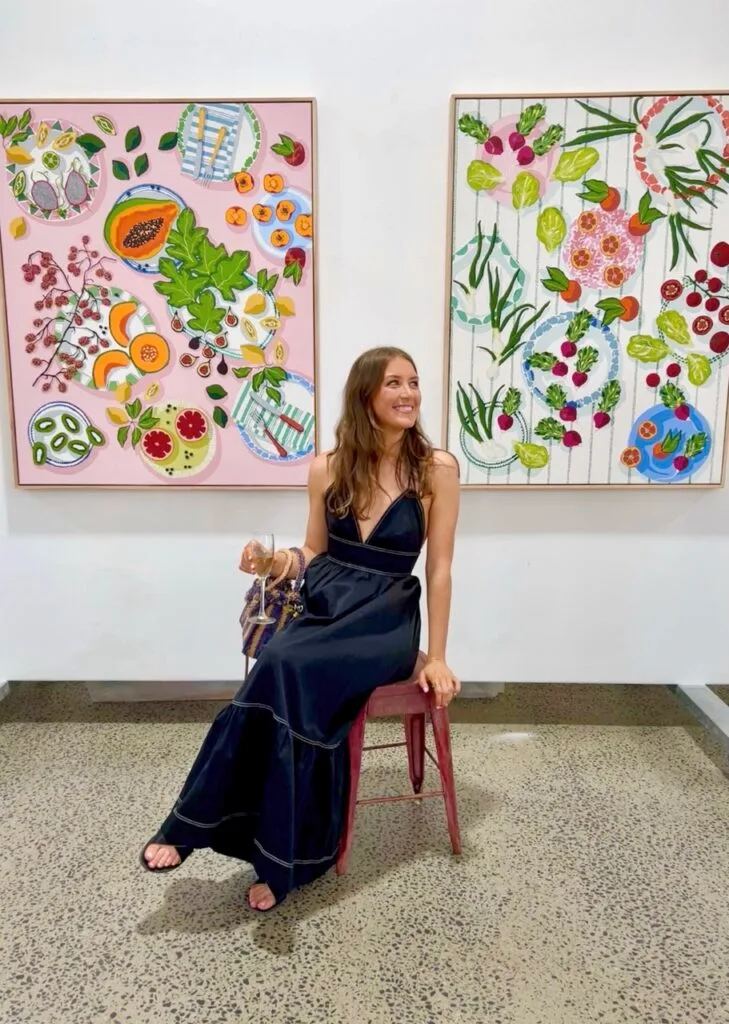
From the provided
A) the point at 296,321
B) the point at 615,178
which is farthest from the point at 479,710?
the point at 615,178

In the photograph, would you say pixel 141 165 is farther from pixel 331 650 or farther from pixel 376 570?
pixel 331 650

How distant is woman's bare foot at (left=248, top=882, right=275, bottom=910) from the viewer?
1530mm

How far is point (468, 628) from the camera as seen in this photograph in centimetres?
237

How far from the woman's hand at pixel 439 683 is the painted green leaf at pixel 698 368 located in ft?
4.01

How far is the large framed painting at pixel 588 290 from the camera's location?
6.73ft

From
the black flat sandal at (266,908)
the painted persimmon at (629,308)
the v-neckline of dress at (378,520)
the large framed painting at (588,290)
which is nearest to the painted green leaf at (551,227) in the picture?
the large framed painting at (588,290)

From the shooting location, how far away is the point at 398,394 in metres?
1.70

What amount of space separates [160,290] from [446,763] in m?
1.57

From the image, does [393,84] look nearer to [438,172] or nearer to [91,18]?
[438,172]

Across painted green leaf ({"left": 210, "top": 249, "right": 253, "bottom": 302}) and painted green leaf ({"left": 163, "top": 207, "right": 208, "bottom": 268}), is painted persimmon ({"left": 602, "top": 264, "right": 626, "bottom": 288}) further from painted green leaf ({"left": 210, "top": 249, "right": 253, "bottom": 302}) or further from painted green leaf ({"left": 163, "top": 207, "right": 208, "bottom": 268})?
painted green leaf ({"left": 163, "top": 207, "right": 208, "bottom": 268})

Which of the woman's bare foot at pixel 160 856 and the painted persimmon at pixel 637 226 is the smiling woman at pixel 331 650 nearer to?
the woman's bare foot at pixel 160 856

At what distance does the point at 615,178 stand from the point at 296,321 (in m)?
1.02

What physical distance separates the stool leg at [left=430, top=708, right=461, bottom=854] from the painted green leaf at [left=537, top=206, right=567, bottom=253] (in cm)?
138

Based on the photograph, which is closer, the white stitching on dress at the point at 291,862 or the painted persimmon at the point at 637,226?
the white stitching on dress at the point at 291,862
